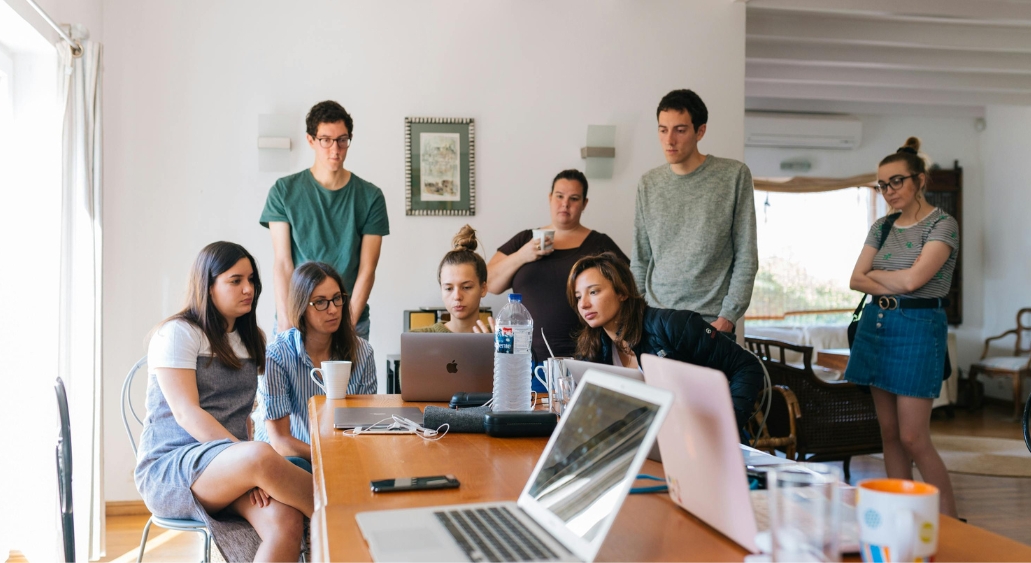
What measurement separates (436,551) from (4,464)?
269 centimetres

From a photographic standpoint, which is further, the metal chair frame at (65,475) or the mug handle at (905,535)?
the metal chair frame at (65,475)

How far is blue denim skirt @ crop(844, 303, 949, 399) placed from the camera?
9.89 feet

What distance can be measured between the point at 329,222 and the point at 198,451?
1.41 metres

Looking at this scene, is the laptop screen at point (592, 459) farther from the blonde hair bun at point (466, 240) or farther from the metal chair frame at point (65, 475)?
the blonde hair bun at point (466, 240)

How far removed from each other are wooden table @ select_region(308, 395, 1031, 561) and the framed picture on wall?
7.70 ft

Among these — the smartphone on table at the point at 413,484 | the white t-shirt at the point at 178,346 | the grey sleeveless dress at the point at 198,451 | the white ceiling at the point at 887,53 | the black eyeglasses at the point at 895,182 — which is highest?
the white ceiling at the point at 887,53

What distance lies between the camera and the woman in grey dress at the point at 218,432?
1.89m

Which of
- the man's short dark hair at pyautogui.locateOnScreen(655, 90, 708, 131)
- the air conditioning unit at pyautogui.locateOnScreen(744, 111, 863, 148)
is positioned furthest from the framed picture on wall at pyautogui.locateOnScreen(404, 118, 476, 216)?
the air conditioning unit at pyautogui.locateOnScreen(744, 111, 863, 148)

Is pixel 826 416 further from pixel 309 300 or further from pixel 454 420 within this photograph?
pixel 454 420

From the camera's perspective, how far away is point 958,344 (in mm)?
7828

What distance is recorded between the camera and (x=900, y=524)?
82 centimetres

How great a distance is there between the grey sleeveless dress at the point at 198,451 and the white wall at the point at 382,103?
1.66m

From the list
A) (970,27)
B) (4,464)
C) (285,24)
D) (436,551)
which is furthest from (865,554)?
(970,27)

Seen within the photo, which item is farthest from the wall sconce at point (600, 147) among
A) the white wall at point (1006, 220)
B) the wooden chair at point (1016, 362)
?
the white wall at point (1006, 220)
